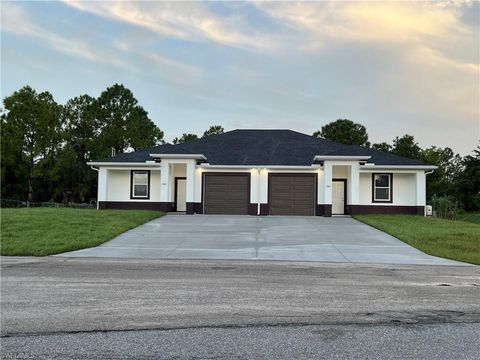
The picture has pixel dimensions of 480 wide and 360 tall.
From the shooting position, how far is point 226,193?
23672mm

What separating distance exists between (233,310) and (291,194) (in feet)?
59.5

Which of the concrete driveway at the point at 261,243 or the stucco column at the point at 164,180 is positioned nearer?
the concrete driveway at the point at 261,243

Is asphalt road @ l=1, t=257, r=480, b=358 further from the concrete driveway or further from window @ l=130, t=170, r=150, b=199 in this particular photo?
window @ l=130, t=170, r=150, b=199

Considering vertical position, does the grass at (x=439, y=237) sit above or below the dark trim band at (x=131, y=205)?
below

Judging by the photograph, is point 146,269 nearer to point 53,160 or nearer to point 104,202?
point 104,202

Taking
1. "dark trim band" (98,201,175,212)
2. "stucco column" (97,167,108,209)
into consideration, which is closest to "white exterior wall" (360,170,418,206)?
"dark trim band" (98,201,175,212)

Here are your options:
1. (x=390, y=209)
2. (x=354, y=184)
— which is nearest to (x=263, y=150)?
(x=354, y=184)

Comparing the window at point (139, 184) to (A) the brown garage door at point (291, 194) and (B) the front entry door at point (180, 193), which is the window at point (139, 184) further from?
(A) the brown garage door at point (291, 194)

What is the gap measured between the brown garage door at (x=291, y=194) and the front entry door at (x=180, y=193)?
193 inches

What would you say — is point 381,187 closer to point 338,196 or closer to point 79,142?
point 338,196

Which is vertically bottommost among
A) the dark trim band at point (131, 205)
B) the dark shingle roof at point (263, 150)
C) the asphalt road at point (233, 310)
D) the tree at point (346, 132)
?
the asphalt road at point (233, 310)

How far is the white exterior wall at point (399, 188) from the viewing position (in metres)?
23.4

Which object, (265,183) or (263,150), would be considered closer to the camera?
(265,183)

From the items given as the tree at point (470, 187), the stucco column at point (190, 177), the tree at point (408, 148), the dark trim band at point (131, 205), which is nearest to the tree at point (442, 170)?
the tree at point (470, 187)
